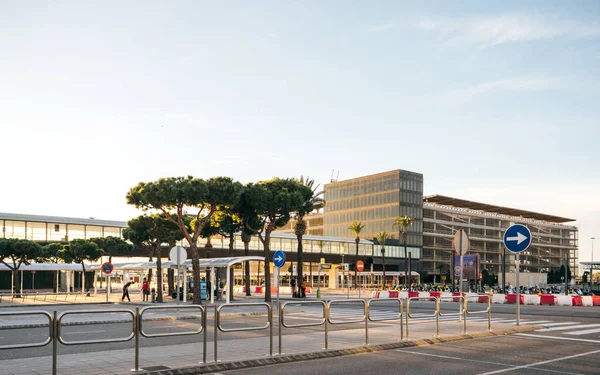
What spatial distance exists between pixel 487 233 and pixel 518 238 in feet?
409

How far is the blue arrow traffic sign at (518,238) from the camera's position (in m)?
16.6

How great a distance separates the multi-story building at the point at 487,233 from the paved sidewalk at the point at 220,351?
339ft

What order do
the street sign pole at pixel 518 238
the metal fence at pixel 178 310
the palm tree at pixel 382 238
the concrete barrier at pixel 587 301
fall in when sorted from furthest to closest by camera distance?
1. the palm tree at pixel 382 238
2. the concrete barrier at pixel 587 301
3. the street sign pole at pixel 518 238
4. the metal fence at pixel 178 310

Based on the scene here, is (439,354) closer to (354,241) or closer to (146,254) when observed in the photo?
(146,254)

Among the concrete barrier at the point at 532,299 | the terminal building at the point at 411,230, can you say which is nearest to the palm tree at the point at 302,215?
the concrete barrier at the point at 532,299

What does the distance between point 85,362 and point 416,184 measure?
11503 cm

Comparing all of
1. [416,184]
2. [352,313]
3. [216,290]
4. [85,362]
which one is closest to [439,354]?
[352,313]

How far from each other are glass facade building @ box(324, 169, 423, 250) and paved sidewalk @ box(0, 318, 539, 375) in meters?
104

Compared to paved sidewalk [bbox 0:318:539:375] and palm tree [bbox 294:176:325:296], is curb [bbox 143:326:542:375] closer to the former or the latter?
paved sidewalk [bbox 0:318:539:375]

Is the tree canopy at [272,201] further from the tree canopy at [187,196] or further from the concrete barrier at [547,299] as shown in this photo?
the concrete barrier at [547,299]

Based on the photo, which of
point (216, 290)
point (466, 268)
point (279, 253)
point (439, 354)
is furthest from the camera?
point (466, 268)

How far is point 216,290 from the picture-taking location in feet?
144

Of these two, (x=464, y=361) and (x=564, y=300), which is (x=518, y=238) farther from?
(x=564, y=300)

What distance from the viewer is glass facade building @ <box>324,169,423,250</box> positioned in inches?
4732
